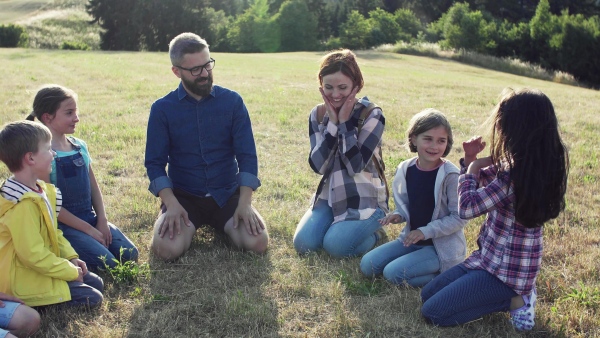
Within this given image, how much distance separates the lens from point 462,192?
11.9 ft

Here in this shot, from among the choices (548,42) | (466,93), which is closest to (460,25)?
(548,42)

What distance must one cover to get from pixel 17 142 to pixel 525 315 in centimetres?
342

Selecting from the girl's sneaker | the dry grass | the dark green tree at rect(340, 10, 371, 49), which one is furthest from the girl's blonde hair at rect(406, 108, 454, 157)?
the dark green tree at rect(340, 10, 371, 49)

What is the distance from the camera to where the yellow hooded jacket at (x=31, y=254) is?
3.51 meters

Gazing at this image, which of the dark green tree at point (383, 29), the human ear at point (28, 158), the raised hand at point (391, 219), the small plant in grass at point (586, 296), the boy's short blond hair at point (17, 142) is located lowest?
the small plant in grass at point (586, 296)

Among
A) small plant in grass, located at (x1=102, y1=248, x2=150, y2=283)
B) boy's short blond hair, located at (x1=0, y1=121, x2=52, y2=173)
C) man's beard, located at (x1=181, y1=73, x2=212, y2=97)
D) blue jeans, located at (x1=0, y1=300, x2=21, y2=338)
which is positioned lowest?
small plant in grass, located at (x1=102, y1=248, x2=150, y2=283)

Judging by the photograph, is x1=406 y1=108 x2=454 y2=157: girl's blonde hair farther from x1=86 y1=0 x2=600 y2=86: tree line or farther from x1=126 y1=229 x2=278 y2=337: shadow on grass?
x1=86 y1=0 x2=600 y2=86: tree line

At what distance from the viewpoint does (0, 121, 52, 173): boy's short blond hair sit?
3.56 m

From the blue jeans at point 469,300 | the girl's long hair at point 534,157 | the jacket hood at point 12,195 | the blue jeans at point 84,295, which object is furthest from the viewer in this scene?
the blue jeans at point 84,295

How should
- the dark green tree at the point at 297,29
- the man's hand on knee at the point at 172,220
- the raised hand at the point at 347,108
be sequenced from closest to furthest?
the man's hand on knee at the point at 172,220, the raised hand at the point at 347,108, the dark green tree at the point at 297,29

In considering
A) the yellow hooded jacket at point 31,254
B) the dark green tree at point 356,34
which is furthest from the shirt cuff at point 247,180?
the dark green tree at point 356,34

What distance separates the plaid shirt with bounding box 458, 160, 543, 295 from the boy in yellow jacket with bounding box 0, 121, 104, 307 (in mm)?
2642

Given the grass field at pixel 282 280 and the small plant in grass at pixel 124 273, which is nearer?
the grass field at pixel 282 280

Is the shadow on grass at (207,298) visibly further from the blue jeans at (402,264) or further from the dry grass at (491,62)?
the dry grass at (491,62)
